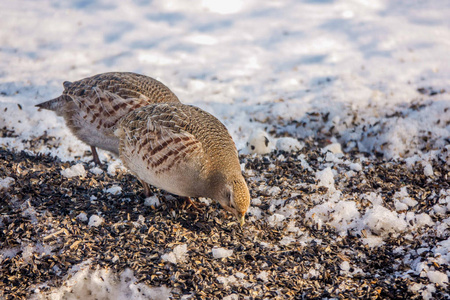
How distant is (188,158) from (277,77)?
16.0 ft

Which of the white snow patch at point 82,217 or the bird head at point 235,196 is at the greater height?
the bird head at point 235,196

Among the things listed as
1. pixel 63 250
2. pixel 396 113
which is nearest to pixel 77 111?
pixel 63 250

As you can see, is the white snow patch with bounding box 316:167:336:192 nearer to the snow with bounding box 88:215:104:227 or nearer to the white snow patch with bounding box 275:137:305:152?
the white snow patch with bounding box 275:137:305:152

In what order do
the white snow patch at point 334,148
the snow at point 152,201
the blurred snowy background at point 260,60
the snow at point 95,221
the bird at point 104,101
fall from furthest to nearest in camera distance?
the blurred snowy background at point 260,60 < the white snow patch at point 334,148 < the bird at point 104,101 < the snow at point 152,201 < the snow at point 95,221

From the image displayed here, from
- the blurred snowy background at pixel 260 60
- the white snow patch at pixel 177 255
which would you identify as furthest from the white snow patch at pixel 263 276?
the blurred snowy background at pixel 260 60

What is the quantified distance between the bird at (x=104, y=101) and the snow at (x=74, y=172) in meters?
0.48

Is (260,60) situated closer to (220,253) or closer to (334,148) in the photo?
(334,148)

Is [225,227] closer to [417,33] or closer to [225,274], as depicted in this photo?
[225,274]

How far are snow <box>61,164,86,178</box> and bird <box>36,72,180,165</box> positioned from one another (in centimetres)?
48

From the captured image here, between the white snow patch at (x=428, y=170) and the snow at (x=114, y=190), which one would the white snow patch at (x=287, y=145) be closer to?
the white snow patch at (x=428, y=170)

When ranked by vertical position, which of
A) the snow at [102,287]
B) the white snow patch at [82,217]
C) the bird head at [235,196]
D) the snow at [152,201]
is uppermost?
the bird head at [235,196]

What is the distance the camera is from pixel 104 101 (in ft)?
17.5

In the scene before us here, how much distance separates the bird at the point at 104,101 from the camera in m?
5.27

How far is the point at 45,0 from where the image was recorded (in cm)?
1015
